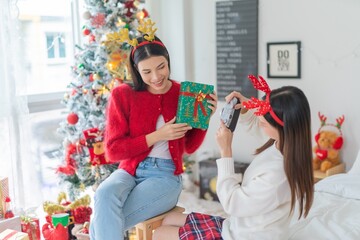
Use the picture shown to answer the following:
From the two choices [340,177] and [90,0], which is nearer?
[340,177]

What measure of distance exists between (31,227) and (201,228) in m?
1.31

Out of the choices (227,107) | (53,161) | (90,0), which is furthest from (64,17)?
(227,107)

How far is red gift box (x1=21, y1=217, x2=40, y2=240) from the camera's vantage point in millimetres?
2562

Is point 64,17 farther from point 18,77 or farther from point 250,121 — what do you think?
point 250,121

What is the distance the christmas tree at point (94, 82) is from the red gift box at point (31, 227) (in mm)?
550

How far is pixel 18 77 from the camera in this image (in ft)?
9.92

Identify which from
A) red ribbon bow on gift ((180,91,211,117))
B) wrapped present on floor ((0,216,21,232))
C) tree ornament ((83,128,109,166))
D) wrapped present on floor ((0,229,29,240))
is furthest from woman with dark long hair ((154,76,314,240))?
tree ornament ((83,128,109,166))

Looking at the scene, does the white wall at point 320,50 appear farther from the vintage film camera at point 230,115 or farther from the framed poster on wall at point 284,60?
the vintage film camera at point 230,115

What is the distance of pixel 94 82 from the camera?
2994 mm

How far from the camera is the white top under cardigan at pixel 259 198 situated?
4.95 ft

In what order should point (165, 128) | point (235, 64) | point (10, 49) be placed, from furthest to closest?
point (235, 64)
point (10, 49)
point (165, 128)

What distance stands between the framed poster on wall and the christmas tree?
105 centimetres

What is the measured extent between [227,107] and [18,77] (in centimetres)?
184

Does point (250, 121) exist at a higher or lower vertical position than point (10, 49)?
lower
